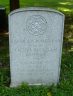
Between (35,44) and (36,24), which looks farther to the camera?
(35,44)

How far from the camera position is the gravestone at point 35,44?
3.10 metres

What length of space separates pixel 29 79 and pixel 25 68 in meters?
0.27

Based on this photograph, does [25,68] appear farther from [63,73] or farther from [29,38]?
[63,73]

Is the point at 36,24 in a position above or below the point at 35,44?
above

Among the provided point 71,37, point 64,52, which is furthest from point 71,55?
point 71,37

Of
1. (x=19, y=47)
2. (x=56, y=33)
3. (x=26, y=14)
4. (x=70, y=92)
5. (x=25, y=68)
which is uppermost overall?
(x=26, y=14)

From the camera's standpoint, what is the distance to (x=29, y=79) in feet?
11.6

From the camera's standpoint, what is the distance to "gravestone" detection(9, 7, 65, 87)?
10.2ft

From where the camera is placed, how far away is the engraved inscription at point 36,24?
123 inches

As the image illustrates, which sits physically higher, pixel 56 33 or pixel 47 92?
pixel 56 33

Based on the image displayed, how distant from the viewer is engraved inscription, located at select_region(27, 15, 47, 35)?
3.12 metres

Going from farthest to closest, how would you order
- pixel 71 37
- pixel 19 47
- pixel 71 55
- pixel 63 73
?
pixel 71 37
pixel 71 55
pixel 63 73
pixel 19 47

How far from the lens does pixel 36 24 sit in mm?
3174

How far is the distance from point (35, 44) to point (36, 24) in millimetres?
402
